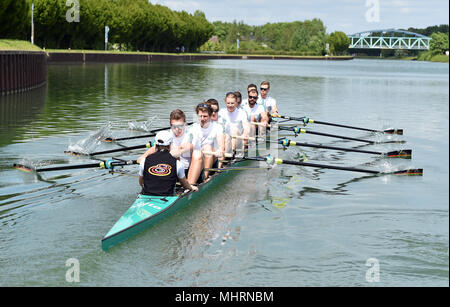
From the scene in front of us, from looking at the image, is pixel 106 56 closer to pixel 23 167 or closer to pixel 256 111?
pixel 256 111

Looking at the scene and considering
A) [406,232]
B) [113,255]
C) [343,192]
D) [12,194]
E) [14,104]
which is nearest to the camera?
[113,255]

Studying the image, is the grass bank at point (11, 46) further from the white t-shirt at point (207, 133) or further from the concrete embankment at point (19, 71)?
the white t-shirt at point (207, 133)

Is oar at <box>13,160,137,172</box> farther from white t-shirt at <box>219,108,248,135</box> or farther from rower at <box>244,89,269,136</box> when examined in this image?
rower at <box>244,89,269,136</box>

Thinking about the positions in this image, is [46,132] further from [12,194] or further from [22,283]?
[22,283]

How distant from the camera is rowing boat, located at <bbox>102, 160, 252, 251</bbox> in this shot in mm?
9031

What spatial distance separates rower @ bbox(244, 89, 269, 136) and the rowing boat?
21.2ft

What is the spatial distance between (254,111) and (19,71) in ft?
66.3

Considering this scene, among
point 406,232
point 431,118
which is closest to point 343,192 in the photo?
point 406,232

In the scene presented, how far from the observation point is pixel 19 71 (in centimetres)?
3334

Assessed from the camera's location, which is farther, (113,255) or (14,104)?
(14,104)

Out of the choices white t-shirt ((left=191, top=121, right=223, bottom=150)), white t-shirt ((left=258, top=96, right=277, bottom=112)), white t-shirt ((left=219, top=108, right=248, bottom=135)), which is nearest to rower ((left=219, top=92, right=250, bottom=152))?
white t-shirt ((left=219, top=108, right=248, bottom=135))

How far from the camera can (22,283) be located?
7941mm

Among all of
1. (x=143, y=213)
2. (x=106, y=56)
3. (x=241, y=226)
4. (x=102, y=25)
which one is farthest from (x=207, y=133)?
(x=102, y=25)
